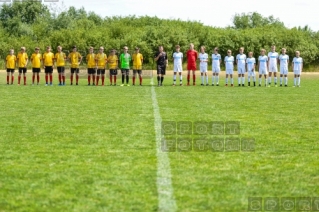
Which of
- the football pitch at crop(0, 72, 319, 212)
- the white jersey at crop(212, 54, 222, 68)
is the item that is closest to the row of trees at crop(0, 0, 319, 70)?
the white jersey at crop(212, 54, 222, 68)

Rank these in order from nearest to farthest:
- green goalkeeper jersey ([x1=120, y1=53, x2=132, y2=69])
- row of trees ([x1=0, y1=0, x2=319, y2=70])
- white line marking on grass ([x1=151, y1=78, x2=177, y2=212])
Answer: white line marking on grass ([x1=151, y1=78, x2=177, y2=212]), green goalkeeper jersey ([x1=120, y1=53, x2=132, y2=69]), row of trees ([x1=0, y1=0, x2=319, y2=70])

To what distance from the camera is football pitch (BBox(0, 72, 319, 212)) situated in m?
5.32

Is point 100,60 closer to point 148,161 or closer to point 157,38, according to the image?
point 148,161

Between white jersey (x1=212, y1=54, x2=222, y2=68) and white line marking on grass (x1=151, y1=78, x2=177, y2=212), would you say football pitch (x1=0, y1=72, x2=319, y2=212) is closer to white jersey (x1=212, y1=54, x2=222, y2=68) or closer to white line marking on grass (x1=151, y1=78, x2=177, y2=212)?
white line marking on grass (x1=151, y1=78, x2=177, y2=212)

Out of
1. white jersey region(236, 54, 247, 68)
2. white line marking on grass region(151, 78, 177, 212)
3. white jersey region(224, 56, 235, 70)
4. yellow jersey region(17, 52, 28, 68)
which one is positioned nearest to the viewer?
white line marking on grass region(151, 78, 177, 212)

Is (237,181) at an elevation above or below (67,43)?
below

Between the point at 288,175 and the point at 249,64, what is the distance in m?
20.4

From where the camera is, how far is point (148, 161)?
23.0 ft

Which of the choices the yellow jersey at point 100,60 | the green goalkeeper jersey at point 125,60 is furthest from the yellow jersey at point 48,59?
the green goalkeeper jersey at point 125,60

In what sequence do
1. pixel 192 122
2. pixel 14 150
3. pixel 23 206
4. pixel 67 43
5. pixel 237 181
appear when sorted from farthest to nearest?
1. pixel 67 43
2. pixel 192 122
3. pixel 14 150
4. pixel 237 181
5. pixel 23 206

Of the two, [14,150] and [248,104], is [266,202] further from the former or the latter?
[248,104]

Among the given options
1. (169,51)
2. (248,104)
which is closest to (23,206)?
(248,104)

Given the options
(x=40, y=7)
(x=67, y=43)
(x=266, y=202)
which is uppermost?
(x=40, y=7)

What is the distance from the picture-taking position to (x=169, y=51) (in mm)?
55875
